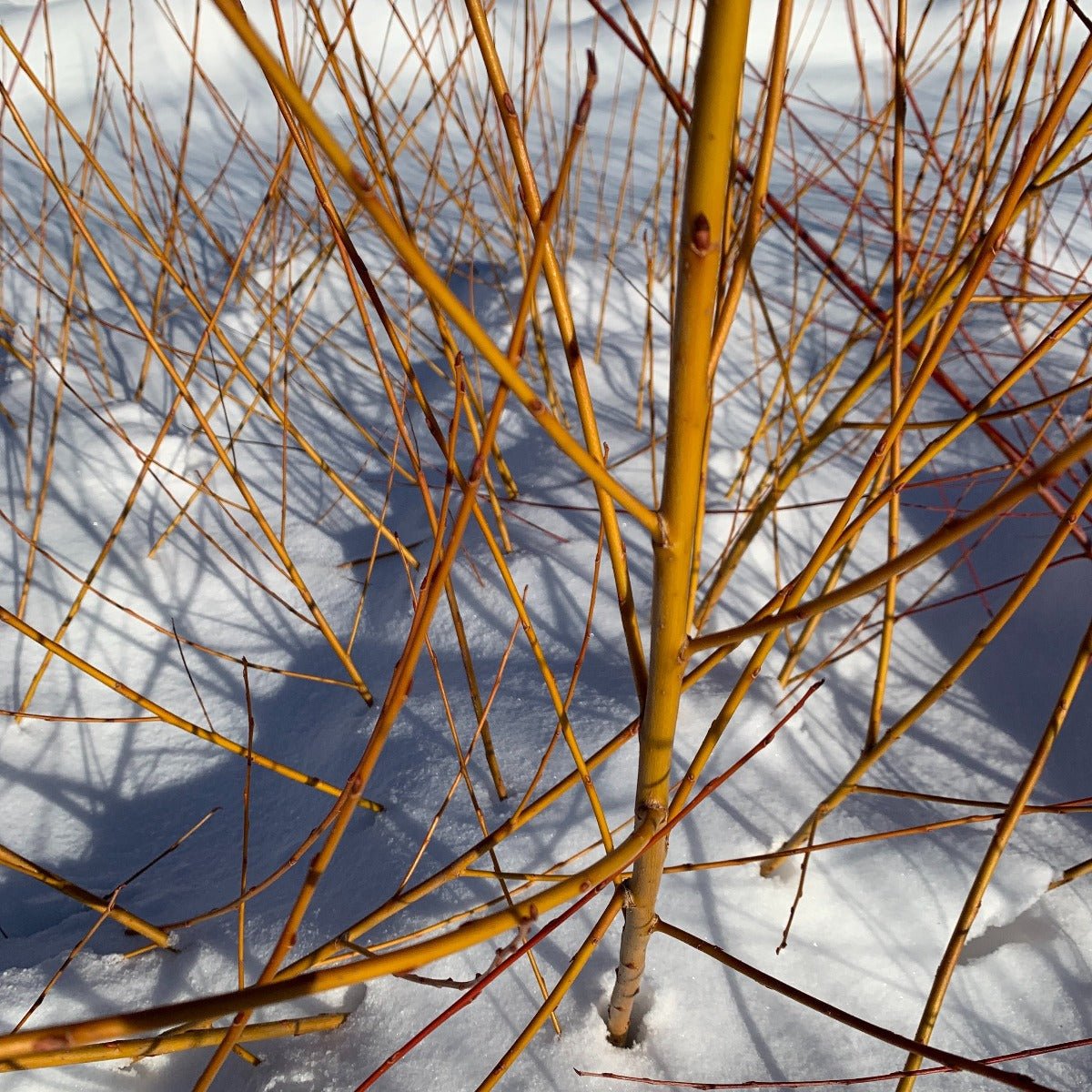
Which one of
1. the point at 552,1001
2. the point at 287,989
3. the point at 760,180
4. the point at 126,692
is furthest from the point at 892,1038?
the point at 126,692

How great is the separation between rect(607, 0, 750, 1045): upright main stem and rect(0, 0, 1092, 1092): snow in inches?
10.2

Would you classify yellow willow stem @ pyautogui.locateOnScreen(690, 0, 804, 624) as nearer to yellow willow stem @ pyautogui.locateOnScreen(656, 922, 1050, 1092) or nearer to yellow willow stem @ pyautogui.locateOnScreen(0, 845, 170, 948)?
yellow willow stem @ pyautogui.locateOnScreen(656, 922, 1050, 1092)

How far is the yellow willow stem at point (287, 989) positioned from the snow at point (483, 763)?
1.21 ft

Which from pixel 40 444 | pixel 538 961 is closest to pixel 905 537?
pixel 538 961

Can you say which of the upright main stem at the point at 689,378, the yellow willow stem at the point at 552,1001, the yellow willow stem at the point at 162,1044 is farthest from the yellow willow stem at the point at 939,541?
the yellow willow stem at the point at 162,1044

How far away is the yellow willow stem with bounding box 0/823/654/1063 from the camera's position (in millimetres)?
243

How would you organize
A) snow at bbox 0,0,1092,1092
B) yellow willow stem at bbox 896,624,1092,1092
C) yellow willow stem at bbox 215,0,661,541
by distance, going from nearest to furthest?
yellow willow stem at bbox 215,0,661,541 → yellow willow stem at bbox 896,624,1092,1092 → snow at bbox 0,0,1092,1092

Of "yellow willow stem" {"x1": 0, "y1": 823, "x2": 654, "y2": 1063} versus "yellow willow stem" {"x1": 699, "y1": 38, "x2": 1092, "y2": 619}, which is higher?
"yellow willow stem" {"x1": 699, "y1": 38, "x2": 1092, "y2": 619}

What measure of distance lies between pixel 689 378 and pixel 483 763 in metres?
0.73

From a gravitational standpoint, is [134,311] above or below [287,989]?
above

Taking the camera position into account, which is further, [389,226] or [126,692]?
[126,692]

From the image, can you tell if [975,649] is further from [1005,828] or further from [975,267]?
[975,267]

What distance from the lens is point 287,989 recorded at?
264 mm

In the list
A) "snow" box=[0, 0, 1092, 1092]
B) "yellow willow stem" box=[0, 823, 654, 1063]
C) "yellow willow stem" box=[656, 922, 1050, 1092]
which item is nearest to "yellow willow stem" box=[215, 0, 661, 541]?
"yellow willow stem" box=[0, 823, 654, 1063]
